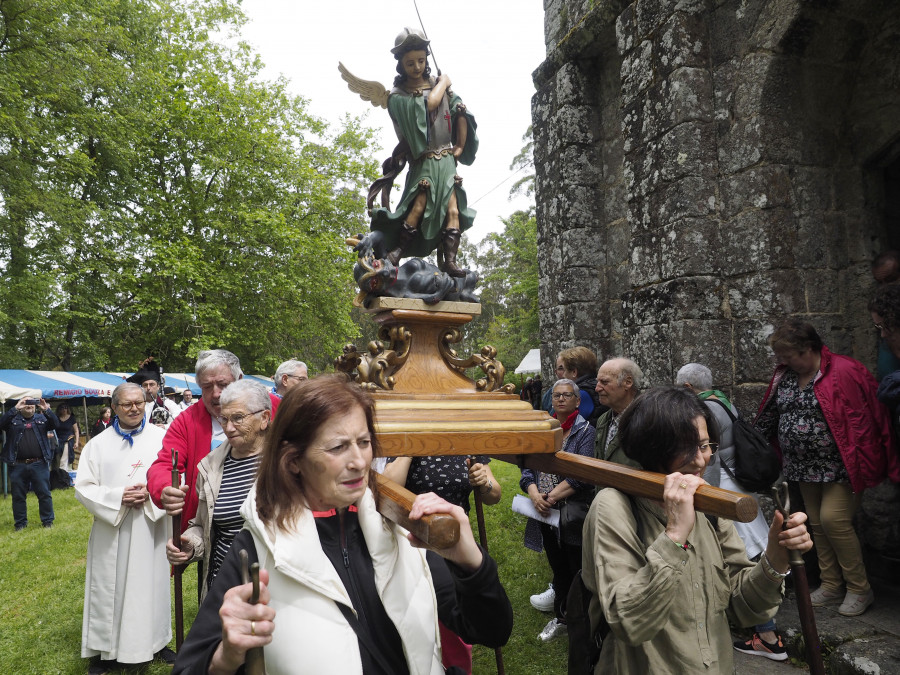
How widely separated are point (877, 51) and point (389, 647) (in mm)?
4801

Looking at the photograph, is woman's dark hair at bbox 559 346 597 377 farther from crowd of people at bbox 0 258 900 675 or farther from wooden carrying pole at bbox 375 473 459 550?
wooden carrying pole at bbox 375 473 459 550

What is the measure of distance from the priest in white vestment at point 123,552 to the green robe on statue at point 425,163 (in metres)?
2.83

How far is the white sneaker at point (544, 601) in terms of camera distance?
447cm

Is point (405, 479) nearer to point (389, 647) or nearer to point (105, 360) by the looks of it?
point (389, 647)

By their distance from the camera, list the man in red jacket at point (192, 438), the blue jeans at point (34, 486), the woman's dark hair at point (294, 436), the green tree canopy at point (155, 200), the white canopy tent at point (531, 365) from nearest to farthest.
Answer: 1. the woman's dark hair at point (294, 436)
2. the man in red jacket at point (192, 438)
3. the blue jeans at point (34, 486)
4. the green tree canopy at point (155, 200)
5. the white canopy tent at point (531, 365)

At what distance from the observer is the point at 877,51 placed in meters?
4.07

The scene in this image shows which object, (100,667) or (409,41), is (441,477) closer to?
(409,41)

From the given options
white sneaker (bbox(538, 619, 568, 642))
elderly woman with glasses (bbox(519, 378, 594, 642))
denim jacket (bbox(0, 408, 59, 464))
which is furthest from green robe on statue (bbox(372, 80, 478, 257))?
denim jacket (bbox(0, 408, 59, 464))

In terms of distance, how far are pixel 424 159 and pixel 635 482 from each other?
1528 millimetres

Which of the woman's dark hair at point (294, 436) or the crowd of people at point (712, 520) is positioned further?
the crowd of people at point (712, 520)

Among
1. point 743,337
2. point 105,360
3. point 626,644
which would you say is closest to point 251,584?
point 626,644

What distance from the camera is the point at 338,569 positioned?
1482mm

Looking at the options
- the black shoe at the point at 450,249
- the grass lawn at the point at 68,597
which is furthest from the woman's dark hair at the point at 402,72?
the grass lawn at the point at 68,597

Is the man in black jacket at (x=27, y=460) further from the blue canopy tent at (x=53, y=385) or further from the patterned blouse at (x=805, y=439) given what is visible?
the patterned blouse at (x=805, y=439)
